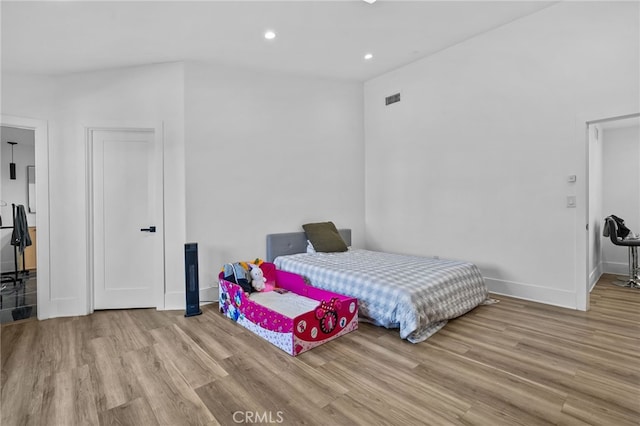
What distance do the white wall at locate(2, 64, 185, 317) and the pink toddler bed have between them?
100cm

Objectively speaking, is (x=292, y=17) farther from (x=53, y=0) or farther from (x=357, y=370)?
(x=357, y=370)

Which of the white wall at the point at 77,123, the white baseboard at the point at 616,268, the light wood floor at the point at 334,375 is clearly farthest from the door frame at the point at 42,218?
the white baseboard at the point at 616,268

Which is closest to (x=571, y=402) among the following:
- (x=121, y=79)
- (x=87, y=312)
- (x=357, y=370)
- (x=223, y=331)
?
(x=357, y=370)

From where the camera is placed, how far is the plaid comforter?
104 inches

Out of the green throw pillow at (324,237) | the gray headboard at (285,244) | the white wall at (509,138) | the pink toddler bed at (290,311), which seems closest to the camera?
the pink toddler bed at (290,311)

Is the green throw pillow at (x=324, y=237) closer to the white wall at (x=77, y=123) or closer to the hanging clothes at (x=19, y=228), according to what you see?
the white wall at (x=77, y=123)

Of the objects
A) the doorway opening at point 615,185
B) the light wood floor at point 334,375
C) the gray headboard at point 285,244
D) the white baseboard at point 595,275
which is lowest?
the light wood floor at point 334,375

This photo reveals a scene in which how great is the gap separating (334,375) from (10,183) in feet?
22.8

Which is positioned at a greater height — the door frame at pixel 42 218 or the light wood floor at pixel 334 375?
the door frame at pixel 42 218

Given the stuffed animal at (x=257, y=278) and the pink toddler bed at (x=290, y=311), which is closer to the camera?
the pink toddler bed at (x=290, y=311)

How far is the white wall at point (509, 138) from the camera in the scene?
3029 mm

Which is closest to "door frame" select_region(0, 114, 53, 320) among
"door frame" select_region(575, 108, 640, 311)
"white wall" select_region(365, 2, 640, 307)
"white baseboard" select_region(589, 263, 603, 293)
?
"white wall" select_region(365, 2, 640, 307)

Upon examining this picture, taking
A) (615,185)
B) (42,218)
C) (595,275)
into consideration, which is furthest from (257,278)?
(615,185)

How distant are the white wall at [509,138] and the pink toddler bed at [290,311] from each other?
2.01 m
